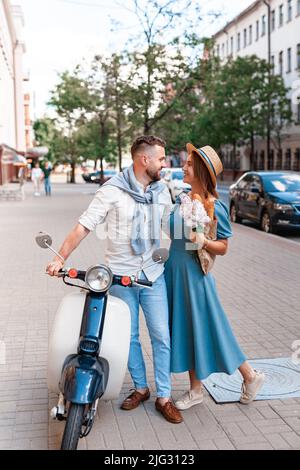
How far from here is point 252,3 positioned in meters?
57.2

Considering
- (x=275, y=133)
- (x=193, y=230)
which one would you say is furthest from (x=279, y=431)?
(x=275, y=133)

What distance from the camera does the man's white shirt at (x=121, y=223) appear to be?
402 cm

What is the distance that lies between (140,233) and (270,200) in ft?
39.4

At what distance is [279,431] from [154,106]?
23.2m

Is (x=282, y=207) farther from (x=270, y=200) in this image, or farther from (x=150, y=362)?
(x=150, y=362)

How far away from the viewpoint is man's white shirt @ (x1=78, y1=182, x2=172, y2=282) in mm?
4020

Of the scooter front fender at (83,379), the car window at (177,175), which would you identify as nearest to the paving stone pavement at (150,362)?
the scooter front fender at (83,379)

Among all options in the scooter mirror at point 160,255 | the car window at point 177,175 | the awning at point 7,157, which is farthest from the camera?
the awning at point 7,157

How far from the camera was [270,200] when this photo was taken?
617 inches

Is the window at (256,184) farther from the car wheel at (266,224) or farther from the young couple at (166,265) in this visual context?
the young couple at (166,265)

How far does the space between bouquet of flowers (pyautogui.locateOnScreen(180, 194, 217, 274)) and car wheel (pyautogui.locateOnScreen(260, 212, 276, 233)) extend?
11618 millimetres

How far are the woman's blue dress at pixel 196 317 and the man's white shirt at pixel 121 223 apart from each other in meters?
Result: 0.15

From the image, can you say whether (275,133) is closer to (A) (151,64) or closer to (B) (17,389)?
(A) (151,64)

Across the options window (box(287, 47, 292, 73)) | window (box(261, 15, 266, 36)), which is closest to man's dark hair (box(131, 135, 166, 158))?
window (box(287, 47, 292, 73))
